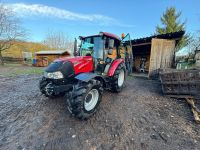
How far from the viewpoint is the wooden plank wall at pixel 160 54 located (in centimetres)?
717

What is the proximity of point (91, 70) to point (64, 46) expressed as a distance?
43.6m

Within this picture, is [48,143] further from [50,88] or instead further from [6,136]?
[50,88]

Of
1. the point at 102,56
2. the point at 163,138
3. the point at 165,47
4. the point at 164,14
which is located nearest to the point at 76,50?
the point at 102,56

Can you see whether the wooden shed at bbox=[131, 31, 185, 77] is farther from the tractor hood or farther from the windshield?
the tractor hood

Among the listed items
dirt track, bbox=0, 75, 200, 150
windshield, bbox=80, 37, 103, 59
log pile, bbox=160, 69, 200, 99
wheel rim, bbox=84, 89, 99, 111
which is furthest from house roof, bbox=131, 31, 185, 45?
wheel rim, bbox=84, 89, 99, 111

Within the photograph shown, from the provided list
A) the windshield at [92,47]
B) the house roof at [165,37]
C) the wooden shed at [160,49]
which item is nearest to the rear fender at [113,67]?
the windshield at [92,47]

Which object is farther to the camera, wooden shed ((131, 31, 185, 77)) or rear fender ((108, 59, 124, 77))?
wooden shed ((131, 31, 185, 77))

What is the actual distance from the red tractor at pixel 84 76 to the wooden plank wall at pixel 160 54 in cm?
359

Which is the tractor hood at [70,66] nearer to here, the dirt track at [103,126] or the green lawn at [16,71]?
the dirt track at [103,126]

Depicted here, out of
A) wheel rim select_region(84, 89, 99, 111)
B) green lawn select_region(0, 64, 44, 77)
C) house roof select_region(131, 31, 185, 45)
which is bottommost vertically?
green lawn select_region(0, 64, 44, 77)

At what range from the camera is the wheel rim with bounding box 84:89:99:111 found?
2.90m

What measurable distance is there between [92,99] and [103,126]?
2.38 ft

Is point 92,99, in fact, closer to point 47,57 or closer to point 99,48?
point 99,48

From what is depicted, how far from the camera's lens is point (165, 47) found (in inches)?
296
